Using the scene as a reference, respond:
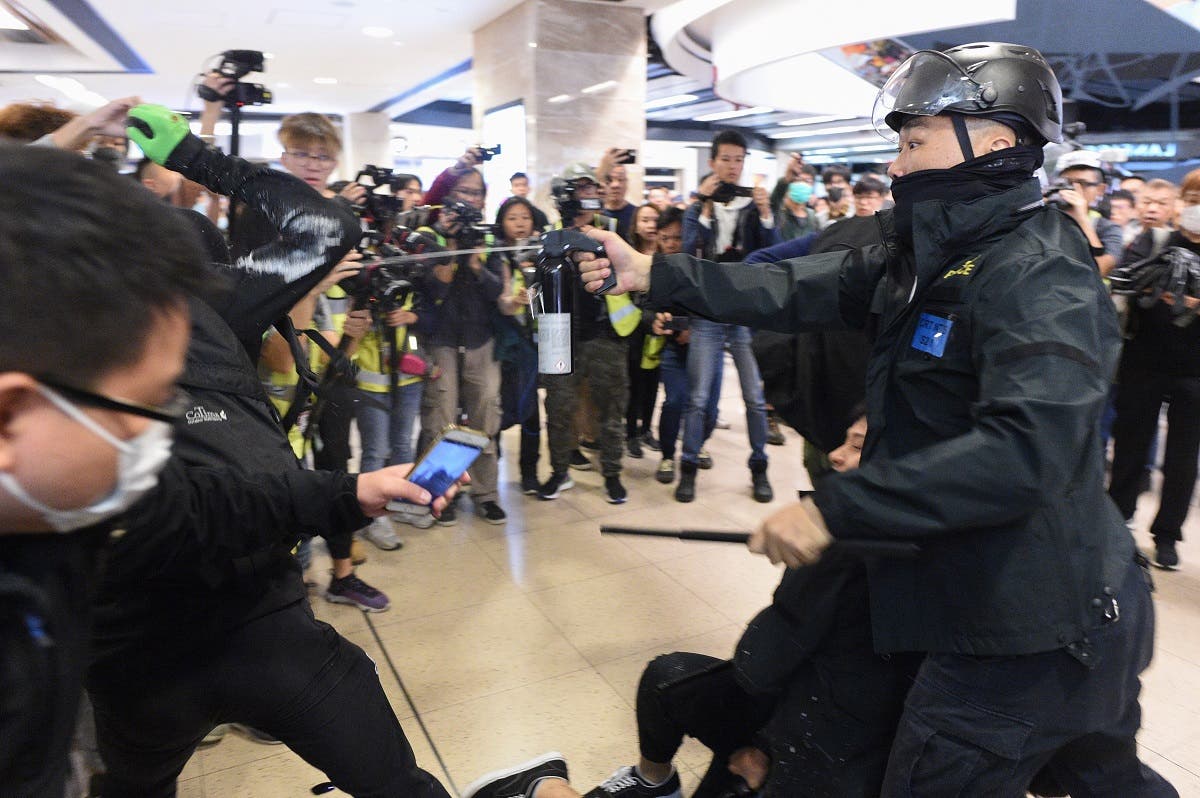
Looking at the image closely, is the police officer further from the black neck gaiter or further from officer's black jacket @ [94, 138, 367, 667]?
officer's black jacket @ [94, 138, 367, 667]

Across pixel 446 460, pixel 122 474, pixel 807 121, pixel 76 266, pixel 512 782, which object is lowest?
pixel 512 782

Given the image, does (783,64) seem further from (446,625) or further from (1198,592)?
Answer: (446,625)

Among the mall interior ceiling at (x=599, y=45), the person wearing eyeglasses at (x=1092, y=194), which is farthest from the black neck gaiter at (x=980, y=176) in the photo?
the mall interior ceiling at (x=599, y=45)

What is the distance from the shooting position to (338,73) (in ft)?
39.6

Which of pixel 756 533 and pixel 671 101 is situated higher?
pixel 671 101

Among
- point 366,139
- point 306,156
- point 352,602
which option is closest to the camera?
point 306,156

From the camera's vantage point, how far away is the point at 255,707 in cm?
127

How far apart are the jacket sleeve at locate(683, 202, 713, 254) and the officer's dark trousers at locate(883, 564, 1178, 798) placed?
3126 mm

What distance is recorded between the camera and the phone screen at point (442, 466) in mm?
1325

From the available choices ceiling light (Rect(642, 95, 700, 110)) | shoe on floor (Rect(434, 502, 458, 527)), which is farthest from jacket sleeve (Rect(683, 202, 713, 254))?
ceiling light (Rect(642, 95, 700, 110))

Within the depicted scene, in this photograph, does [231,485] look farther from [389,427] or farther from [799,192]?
[799,192]

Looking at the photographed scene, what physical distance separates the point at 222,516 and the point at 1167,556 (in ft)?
12.6

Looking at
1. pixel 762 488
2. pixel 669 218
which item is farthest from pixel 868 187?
pixel 762 488

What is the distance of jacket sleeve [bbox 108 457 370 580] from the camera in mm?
1099
